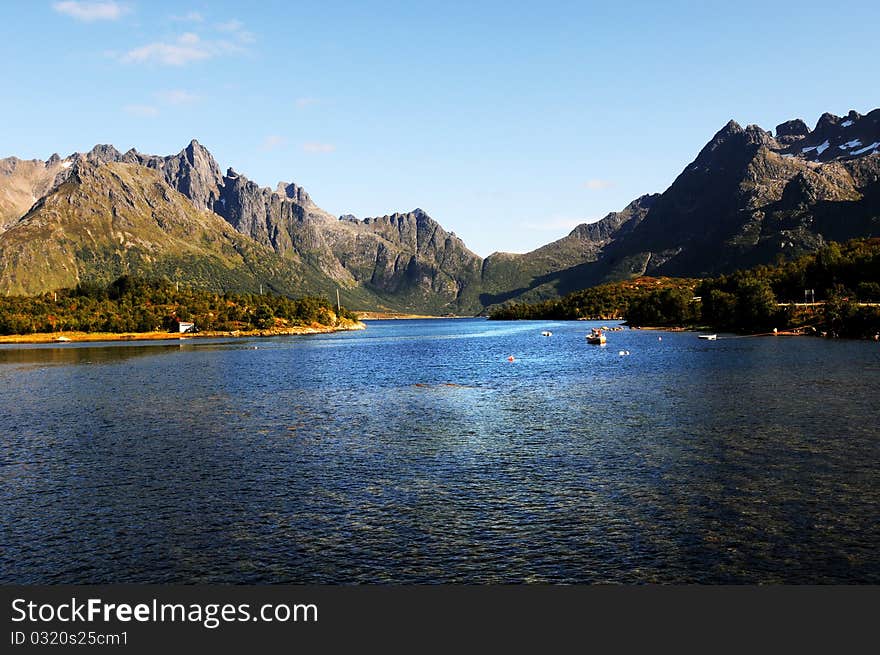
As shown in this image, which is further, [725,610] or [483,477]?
[483,477]

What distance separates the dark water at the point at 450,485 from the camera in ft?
111

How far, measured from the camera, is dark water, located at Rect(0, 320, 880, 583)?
33.8 meters

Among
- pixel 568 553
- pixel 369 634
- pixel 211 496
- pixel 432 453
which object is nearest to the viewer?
pixel 369 634

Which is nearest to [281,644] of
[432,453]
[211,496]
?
[211,496]

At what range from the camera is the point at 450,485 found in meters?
48.1

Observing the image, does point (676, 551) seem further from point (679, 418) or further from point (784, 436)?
point (679, 418)

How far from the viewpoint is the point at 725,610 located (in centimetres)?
2859

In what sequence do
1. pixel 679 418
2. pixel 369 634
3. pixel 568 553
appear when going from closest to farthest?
pixel 369 634, pixel 568 553, pixel 679 418

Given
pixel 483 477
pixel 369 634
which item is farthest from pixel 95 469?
pixel 369 634

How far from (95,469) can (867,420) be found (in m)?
76.4

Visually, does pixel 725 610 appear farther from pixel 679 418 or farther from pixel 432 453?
pixel 679 418

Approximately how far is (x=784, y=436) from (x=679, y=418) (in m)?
13.9

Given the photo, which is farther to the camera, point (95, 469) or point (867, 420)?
point (867, 420)

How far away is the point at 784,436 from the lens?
6241 centimetres
